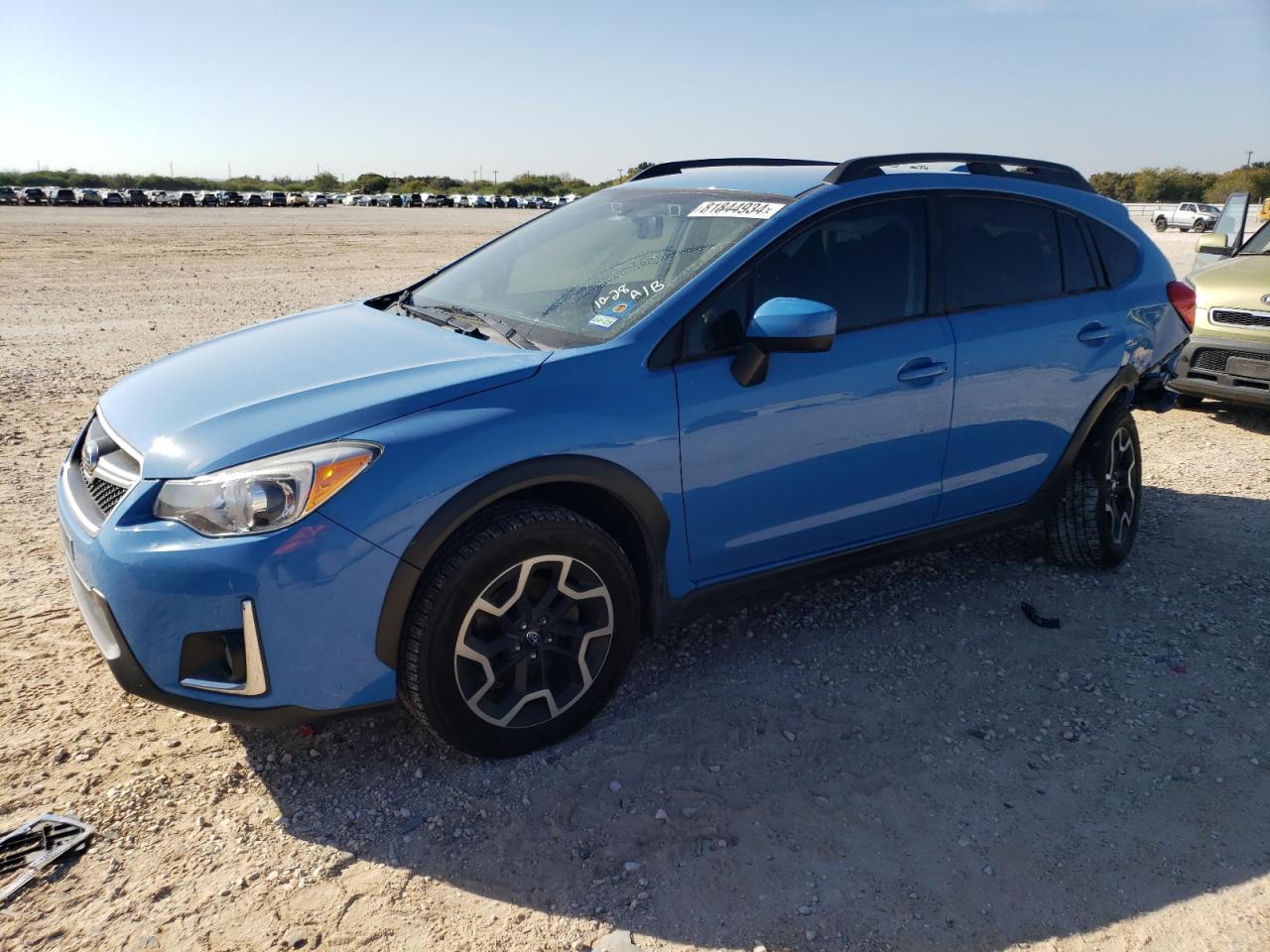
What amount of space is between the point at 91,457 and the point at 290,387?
2.35ft

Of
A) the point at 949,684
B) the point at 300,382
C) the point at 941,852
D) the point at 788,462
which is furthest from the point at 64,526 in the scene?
the point at 949,684

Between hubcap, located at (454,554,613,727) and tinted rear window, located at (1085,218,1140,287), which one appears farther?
tinted rear window, located at (1085,218,1140,287)

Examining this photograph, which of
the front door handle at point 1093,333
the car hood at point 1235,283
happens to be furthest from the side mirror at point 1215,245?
the front door handle at point 1093,333

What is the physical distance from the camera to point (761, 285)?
3.33 metres

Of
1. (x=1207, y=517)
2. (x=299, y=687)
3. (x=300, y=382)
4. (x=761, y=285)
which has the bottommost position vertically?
(x=1207, y=517)

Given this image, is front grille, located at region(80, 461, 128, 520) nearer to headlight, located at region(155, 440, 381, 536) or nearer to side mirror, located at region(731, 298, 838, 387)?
headlight, located at region(155, 440, 381, 536)

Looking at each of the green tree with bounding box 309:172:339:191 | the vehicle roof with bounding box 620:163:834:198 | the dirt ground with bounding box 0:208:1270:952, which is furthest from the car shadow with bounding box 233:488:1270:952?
the green tree with bounding box 309:172:339:191

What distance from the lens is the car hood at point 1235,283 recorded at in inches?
276

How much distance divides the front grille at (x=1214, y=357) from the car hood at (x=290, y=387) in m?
6.19

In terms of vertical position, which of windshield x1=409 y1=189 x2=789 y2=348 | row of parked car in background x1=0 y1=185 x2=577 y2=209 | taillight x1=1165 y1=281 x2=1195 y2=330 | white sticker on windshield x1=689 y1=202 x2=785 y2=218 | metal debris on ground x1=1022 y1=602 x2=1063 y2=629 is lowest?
metal debris on ground x1=1022 y1=602 x2=1063 y2=629

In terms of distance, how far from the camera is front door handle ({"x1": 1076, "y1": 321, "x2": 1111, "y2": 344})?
4.21m

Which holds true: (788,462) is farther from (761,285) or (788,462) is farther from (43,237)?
(43,237)

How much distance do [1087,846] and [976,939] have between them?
0.57 m

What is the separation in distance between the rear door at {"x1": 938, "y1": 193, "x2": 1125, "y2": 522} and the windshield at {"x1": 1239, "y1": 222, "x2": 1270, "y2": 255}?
179 inches
